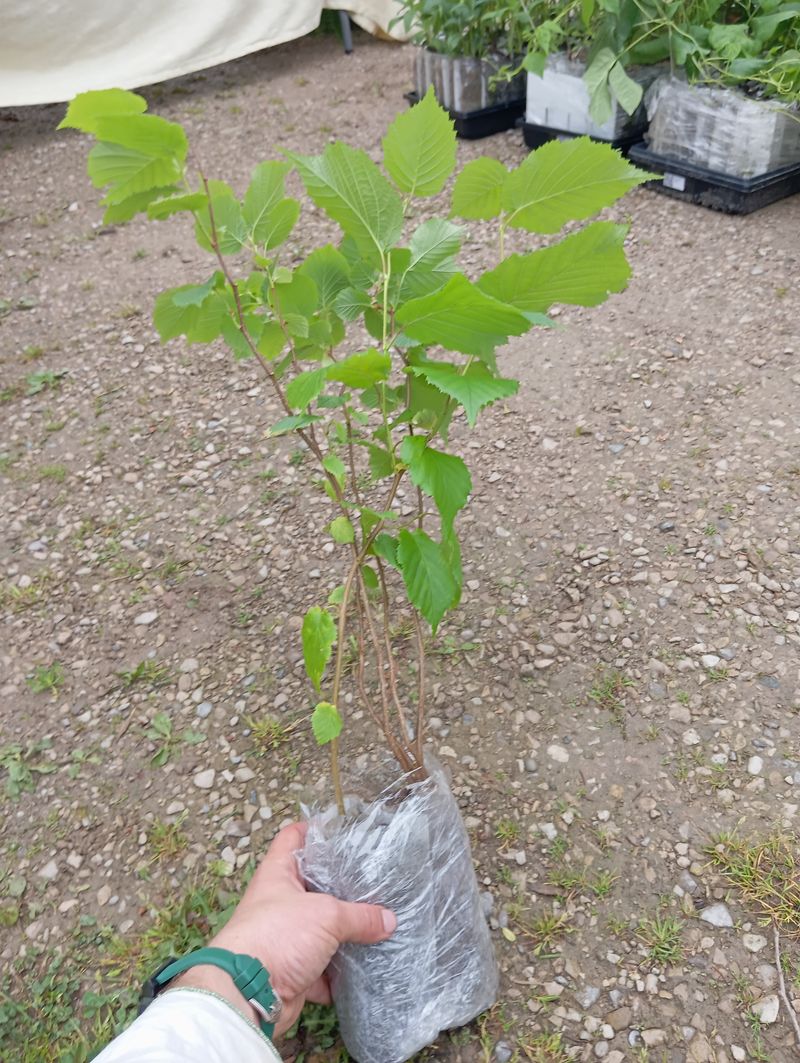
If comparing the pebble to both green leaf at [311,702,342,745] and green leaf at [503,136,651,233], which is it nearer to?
green leaf at [311,702,342,745]

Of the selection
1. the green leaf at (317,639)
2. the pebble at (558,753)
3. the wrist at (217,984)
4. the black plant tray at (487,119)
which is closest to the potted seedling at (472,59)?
the black plant tray at (487,119)

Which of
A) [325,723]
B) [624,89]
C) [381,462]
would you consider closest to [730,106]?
[624,89]

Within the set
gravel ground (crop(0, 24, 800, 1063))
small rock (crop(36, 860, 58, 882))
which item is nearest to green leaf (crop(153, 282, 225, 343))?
gravel ground (crop(0, 24, 800, 1063))

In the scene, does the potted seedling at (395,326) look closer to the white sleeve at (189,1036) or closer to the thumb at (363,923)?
the thumb at (363,923)

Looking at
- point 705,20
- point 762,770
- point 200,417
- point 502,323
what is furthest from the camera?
point 705,20

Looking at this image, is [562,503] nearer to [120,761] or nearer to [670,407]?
[670,407]

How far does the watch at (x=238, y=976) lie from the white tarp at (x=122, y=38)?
3.79 metres

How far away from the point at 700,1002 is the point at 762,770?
36 centimetres

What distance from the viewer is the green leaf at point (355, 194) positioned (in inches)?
27.3

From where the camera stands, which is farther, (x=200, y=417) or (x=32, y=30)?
(x=32, y=30)

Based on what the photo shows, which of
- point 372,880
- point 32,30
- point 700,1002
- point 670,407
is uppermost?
point 32,30

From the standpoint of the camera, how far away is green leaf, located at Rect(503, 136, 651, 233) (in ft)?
2.16

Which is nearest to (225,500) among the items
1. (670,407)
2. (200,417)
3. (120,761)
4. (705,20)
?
(200,417)

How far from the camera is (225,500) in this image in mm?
1877
